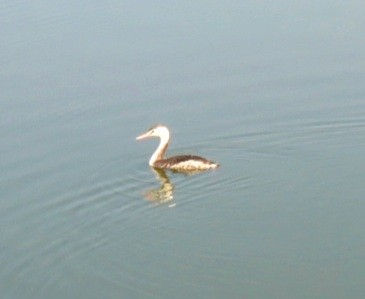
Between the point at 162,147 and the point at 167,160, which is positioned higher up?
the point at 162,147

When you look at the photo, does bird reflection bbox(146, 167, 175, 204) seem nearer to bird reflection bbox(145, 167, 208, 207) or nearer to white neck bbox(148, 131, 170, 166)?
bird reflection bbox(145, 167, 208, 207)

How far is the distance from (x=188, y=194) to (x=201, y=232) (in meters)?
1.07

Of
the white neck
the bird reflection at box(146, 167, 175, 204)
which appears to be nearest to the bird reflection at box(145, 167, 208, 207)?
the bird reflection at box(146, 167, 175, 204)

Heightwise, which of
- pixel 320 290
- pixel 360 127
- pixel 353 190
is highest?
pixel 360 127

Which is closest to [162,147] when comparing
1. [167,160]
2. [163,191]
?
[167,160]

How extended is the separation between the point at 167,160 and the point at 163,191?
2.79ft

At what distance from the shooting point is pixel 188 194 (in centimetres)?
1313

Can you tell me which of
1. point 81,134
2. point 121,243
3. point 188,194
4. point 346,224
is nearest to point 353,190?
point 346,224

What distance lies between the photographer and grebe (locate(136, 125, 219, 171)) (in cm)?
1354

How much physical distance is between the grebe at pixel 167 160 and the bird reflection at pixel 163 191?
0.22ft

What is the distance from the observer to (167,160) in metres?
14.1

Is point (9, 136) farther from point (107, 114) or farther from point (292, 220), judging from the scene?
point (292, 220)

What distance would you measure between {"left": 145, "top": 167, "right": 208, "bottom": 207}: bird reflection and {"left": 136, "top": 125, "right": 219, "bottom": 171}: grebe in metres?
0.07

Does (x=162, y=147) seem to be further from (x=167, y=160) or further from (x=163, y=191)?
(x=163, y=191)
